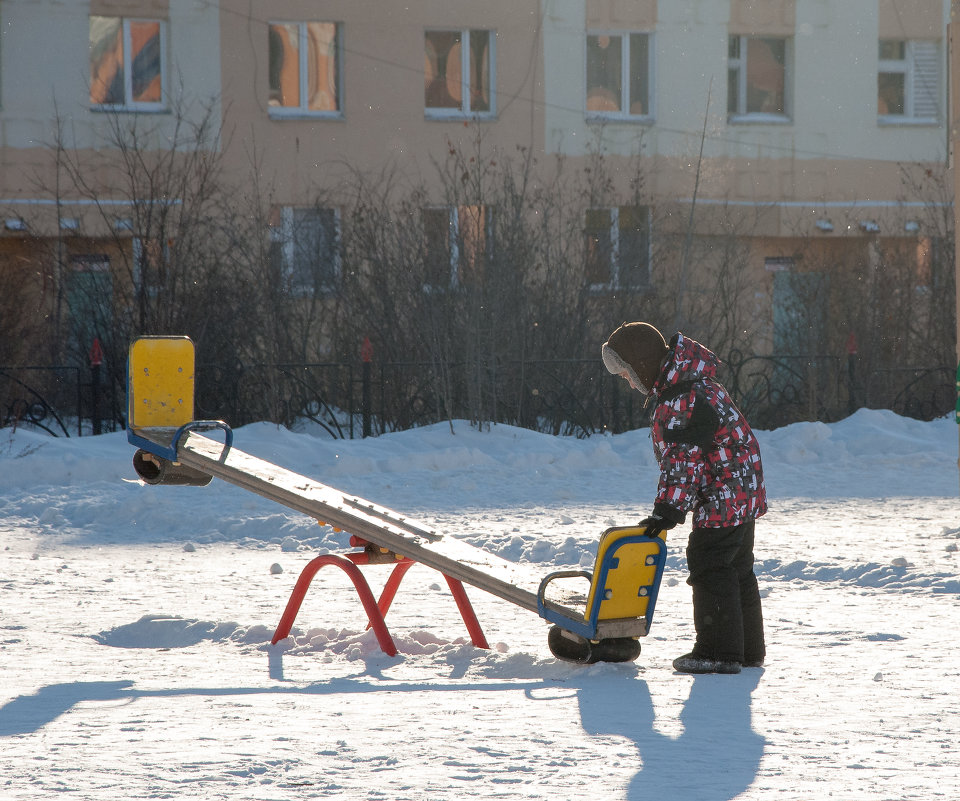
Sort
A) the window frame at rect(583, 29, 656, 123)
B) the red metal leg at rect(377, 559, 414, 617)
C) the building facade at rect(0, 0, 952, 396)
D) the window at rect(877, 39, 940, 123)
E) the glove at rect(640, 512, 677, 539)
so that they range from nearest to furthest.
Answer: the glove at rect(640, 512, 677, 539), the red metal leg at rect(377, 559, 414, 617), the building facade at rect(0, 0, 952, 396), the window frame at rect(583, 29, 656, 123), the window at rect(877, 39, 940, 123)

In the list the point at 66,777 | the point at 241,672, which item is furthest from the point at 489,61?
the point at 66,777

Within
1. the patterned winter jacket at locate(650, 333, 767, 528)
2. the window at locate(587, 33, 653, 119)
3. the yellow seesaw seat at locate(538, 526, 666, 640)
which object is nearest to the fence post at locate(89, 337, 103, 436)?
the yellow seesaw seat at locate(538, 526, 666, 640)

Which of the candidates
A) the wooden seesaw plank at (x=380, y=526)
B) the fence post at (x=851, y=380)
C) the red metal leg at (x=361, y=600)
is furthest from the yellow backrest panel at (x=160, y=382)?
the fence post at (x=851, y=380)

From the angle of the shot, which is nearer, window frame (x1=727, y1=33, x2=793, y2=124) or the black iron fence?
the black iron fence

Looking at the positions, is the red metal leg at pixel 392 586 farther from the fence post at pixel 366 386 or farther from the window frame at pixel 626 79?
the window frame at pixel 626 79

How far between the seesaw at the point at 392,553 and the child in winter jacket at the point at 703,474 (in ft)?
0.60

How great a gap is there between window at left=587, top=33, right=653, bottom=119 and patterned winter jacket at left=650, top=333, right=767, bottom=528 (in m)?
17.2

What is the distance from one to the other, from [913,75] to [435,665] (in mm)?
20257

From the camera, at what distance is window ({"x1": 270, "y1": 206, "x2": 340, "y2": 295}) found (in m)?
16.0

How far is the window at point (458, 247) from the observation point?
48.5 ft

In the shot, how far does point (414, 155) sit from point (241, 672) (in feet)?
53.6

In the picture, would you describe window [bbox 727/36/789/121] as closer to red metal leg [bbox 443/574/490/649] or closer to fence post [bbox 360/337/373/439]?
fence post [bbox 360/337/373/439]

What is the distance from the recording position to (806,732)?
4625 mm

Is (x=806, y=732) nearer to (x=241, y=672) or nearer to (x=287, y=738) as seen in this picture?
(x=287, y=738)
